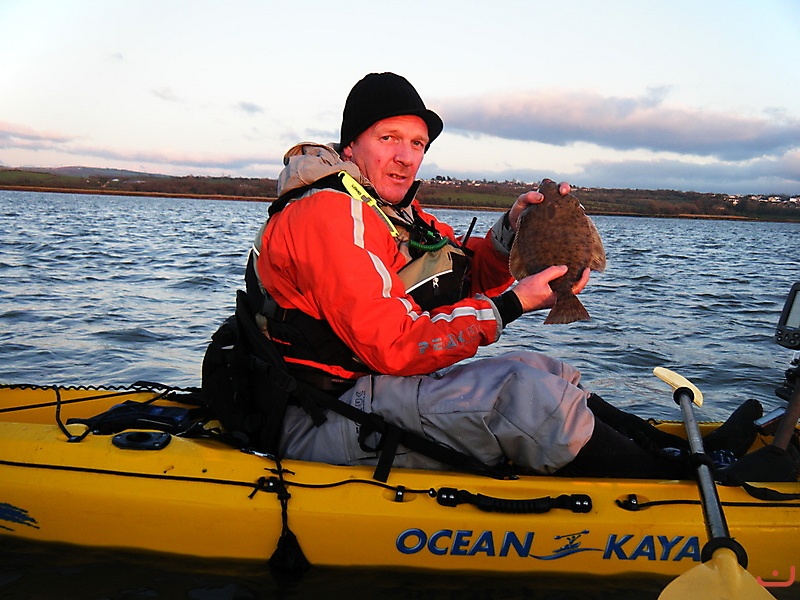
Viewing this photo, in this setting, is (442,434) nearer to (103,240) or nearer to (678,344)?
(678,344)

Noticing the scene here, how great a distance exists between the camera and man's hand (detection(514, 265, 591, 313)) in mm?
3627

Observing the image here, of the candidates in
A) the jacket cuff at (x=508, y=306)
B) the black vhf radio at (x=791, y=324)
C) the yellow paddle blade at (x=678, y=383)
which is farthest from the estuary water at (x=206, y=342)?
the black vhf radio at (x=791, y=324)

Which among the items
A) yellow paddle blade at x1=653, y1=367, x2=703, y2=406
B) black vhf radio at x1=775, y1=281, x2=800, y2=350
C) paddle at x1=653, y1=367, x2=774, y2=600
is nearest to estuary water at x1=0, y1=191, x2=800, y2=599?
paddle at x1=653, y1=367, x2=774, y2=600

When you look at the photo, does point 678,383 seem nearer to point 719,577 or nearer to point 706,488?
point 706,488

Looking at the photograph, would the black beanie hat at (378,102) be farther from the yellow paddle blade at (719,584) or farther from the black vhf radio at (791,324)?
the yellow paddle blade at (719,584)

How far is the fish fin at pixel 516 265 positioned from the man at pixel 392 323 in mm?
405

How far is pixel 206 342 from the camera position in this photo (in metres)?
8.96

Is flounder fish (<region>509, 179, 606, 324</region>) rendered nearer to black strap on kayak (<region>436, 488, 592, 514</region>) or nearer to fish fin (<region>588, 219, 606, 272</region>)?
fish fin (<region>588, 219, 606, 272</region>)

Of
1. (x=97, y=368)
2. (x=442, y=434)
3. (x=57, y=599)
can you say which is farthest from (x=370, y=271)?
(x=97, y=368)

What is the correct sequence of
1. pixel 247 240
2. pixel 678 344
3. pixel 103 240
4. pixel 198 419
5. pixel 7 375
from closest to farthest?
pixel 198 419 → pixel 7 375 → pixel 678 344 → pixel 103 240 → pixel 247 240

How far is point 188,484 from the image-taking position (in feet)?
11.6

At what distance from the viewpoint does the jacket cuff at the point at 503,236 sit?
183 inches

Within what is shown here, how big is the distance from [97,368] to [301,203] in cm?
524

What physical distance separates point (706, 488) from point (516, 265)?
1647 mm
